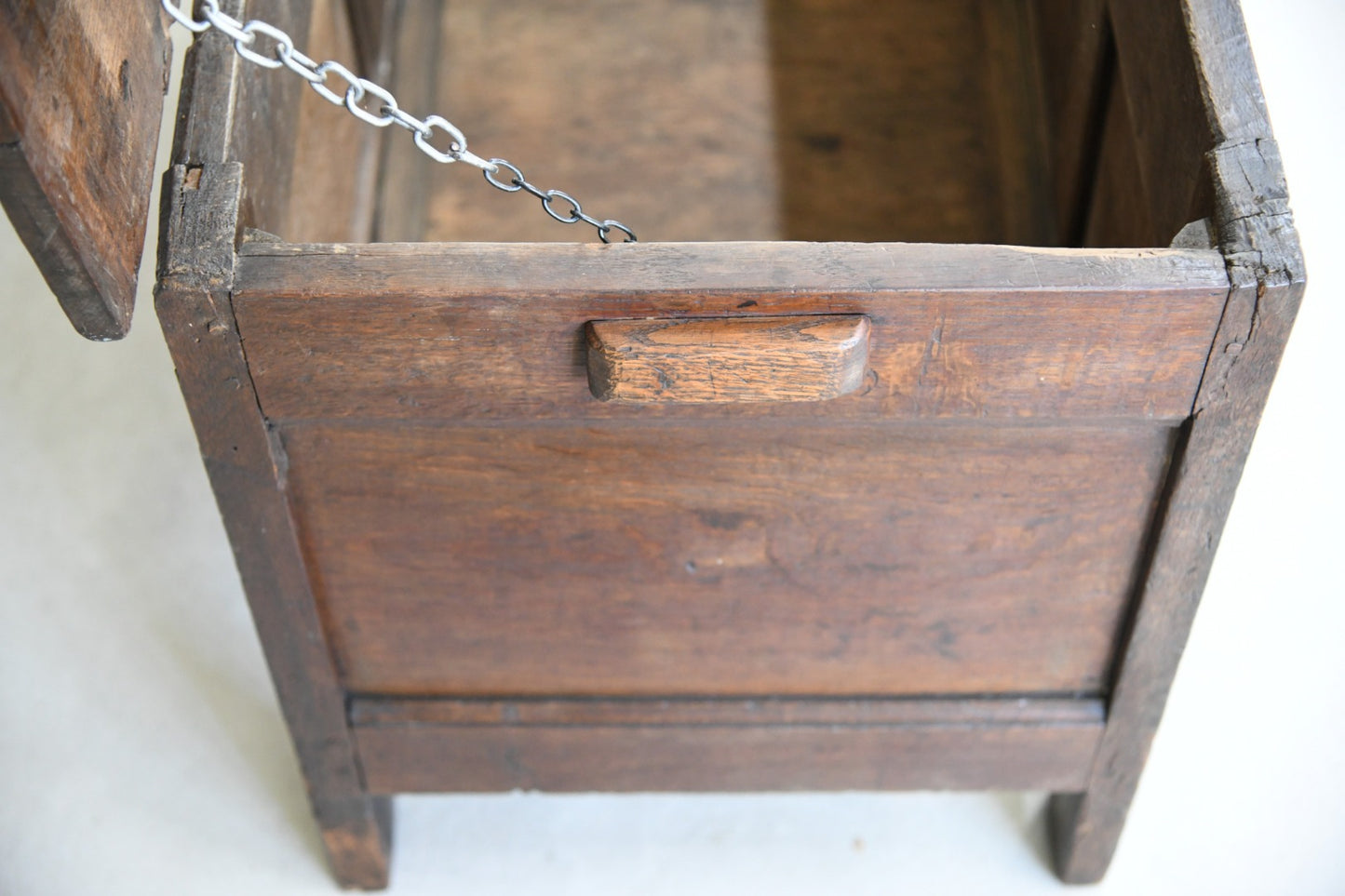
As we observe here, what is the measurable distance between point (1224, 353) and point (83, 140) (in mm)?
830

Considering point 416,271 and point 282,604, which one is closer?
point 416,271

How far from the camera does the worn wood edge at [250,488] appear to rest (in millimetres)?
1023

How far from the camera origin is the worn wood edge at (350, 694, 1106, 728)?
1.35m

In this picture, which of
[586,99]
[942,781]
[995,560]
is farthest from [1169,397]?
[586,99]

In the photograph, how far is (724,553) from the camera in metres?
1.23

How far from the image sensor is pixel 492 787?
1423 mm

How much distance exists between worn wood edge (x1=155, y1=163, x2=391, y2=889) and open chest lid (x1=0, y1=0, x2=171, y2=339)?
36 millimetres

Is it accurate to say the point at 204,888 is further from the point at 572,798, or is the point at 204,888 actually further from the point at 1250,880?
the point at 1250,880

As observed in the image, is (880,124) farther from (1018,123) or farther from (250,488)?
(250,488)

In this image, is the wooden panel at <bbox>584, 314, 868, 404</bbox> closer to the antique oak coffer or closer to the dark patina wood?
the antique oak coffer

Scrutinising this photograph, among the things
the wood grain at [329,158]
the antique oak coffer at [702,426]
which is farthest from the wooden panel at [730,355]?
the wood grain at [329,158]

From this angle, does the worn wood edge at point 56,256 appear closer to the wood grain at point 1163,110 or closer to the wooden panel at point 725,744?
the wooden panel at point 725,744

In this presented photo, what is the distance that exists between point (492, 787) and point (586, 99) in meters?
0.88

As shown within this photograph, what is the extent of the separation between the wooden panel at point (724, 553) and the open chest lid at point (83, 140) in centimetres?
21
